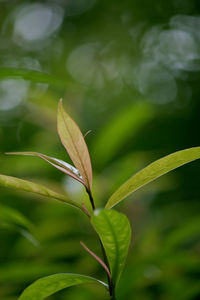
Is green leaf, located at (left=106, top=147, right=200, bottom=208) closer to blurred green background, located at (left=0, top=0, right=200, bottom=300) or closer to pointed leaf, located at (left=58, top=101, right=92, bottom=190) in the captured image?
pointed leaf, located at (left=58, top=101, right=92, bottom=190)

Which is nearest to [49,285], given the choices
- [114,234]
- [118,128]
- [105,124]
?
[114,234]

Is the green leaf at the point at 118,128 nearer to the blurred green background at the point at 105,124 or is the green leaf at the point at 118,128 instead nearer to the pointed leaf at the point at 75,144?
the blurred green background at the point at 105,124

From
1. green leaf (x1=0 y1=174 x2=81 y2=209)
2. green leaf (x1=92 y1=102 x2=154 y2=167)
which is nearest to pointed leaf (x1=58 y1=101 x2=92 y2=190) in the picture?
green leaf (x1=0 y1=174 x2=81 y2=209)

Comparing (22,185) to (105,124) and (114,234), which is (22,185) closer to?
(114,234)

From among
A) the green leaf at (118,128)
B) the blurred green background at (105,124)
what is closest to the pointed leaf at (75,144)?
the blurred green background at (105,124)

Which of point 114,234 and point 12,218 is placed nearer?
point 114,234

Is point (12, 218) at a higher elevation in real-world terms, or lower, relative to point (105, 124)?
higher

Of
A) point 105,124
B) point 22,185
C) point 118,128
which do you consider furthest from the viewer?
point 105,124
